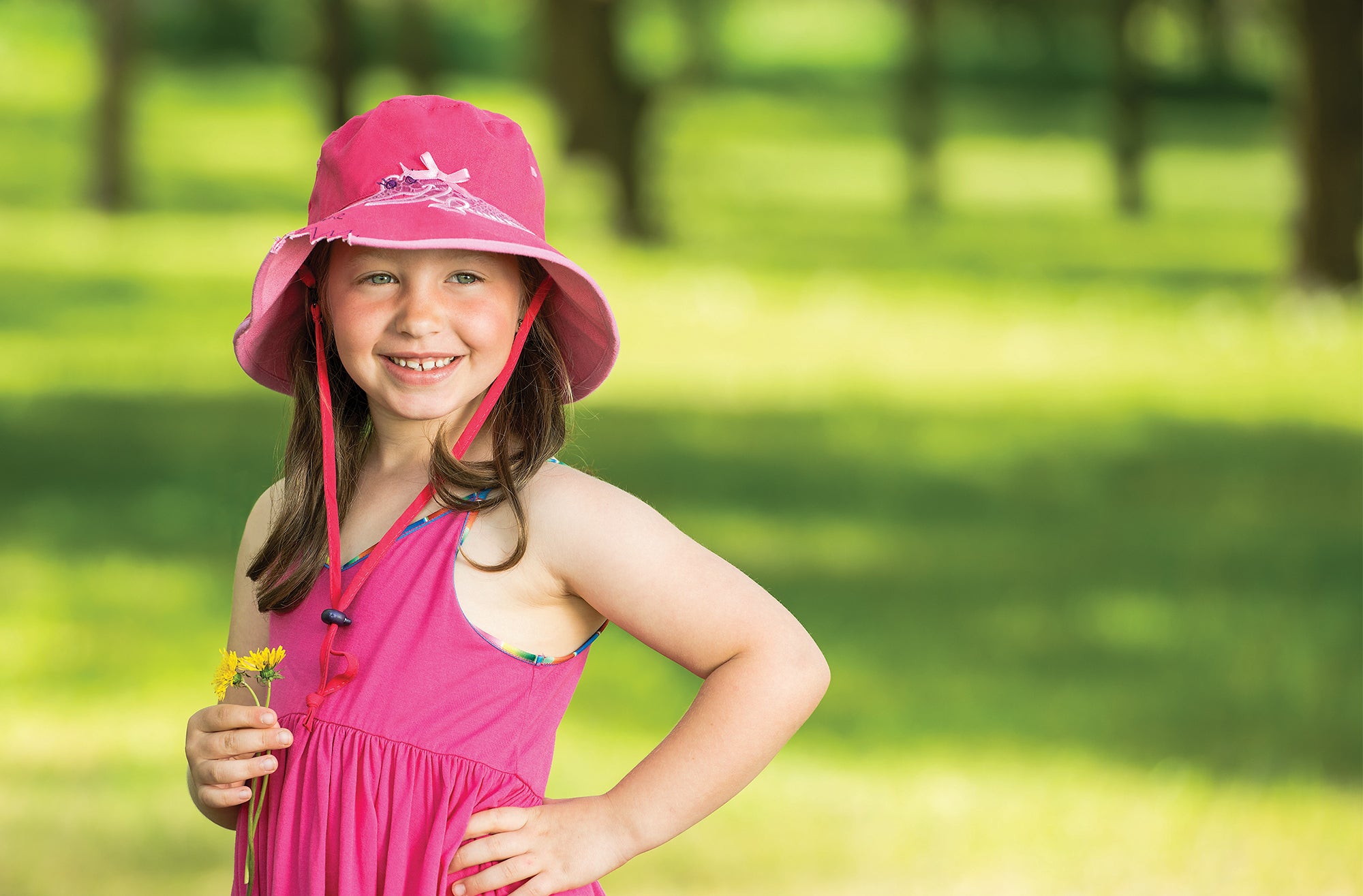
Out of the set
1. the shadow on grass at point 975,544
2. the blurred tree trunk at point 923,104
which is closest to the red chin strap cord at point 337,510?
the shadow on grass at point 975,544

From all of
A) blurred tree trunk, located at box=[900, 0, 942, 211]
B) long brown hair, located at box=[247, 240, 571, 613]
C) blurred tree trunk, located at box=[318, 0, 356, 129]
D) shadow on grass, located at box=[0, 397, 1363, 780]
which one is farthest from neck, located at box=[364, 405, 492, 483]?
blurred tree trunk, located at box=[900, 0, 942, 211]

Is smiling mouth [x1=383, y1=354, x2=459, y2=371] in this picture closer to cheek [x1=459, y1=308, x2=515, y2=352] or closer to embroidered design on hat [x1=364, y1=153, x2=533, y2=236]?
cheek [x1=459, y1=308, x2=515, y2=352]

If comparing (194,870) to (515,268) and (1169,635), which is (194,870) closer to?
(515,268)

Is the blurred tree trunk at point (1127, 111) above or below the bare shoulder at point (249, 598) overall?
above

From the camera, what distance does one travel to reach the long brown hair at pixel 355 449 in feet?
7.25

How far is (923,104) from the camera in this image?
82.0 ft

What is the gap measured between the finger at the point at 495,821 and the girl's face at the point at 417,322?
487 mm

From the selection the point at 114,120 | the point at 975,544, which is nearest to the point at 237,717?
the point at 975,544

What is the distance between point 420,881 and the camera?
6.91 ft

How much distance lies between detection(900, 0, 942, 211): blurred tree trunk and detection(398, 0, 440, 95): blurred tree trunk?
23.1 feet

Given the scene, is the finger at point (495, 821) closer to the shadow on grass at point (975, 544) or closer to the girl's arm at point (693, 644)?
the girl's arm at point (693, 644)

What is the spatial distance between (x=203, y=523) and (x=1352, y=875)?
5282mm

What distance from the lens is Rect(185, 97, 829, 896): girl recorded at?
2.12 metres

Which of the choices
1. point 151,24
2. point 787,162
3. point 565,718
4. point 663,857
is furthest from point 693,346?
point 151,24
